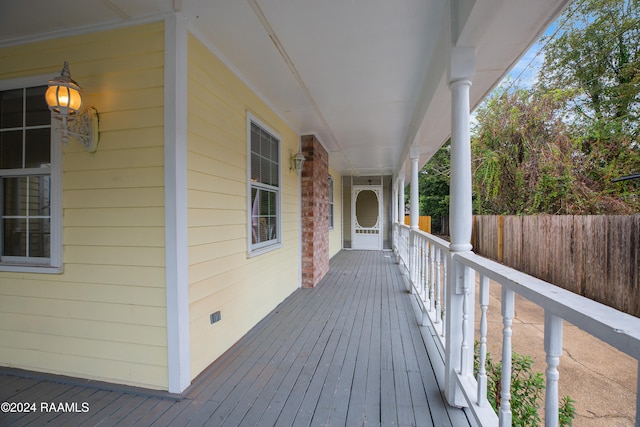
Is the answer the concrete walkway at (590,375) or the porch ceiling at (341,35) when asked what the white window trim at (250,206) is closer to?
the porch ceiling at (341,35)

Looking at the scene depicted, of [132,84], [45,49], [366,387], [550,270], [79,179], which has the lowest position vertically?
[366,387]

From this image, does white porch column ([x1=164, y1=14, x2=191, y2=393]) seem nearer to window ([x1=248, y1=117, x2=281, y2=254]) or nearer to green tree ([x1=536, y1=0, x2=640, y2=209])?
window ([x1=248, y1=117, x2=281, y2=254])

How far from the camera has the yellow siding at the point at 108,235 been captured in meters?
1.90

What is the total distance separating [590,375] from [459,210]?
2.14m

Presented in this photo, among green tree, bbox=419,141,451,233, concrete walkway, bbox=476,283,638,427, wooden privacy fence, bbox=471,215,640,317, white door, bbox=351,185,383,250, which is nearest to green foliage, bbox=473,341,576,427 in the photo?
concrete walkway, bbox=476,283,638,427

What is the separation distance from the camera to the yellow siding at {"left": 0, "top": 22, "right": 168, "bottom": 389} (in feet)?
6.22

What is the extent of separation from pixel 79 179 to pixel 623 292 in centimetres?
556

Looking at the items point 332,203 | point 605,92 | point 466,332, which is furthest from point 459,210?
point 605,92

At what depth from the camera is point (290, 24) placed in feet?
6.27

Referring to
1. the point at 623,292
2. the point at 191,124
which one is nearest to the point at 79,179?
the point at 191,124

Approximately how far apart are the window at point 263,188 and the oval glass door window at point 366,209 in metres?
6.88

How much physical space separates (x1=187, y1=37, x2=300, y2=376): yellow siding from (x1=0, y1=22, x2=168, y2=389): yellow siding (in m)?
0.23

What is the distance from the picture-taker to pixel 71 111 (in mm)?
1804

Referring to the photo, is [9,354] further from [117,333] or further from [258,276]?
[258,276]
